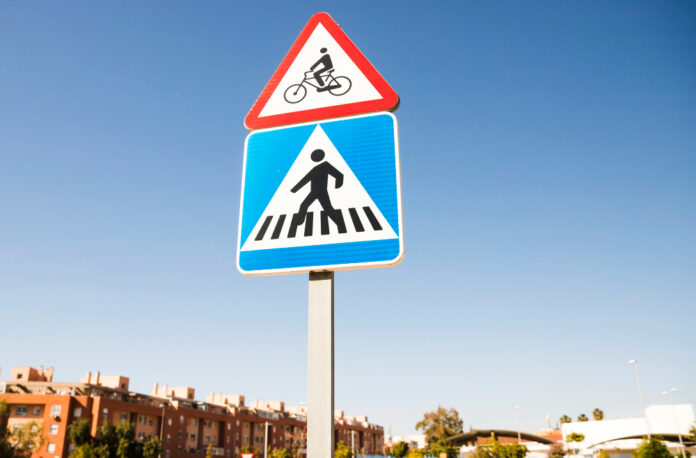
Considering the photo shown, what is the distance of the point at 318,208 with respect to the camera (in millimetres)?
2119

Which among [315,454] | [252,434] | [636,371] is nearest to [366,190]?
[315,454]

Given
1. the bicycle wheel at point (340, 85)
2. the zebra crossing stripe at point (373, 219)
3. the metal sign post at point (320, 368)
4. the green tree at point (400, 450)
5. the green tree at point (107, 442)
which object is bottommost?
the green tree at point (400, 450)

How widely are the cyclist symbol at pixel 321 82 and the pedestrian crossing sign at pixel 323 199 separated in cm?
19

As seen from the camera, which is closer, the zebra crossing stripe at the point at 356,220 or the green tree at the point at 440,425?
the zebra crossing stripe at the point at 356,220

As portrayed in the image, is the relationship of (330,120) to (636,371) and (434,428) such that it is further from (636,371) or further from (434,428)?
(434,428)

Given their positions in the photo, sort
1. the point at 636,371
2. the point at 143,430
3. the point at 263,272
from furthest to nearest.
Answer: the point at 143,430, the point at 636,371, the point at 263,272

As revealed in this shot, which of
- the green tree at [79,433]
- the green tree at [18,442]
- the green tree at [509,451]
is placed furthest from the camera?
the green tree at [509,451]

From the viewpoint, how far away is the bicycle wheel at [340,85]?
2.34 m

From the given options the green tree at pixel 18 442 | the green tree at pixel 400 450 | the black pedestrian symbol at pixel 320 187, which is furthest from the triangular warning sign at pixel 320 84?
the green tree at pixel 400 450

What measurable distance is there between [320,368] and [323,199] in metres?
0.72

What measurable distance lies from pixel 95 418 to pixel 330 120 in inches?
2383

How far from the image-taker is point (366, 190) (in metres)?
2.09

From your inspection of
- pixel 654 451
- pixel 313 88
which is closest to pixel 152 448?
pixel 654 451

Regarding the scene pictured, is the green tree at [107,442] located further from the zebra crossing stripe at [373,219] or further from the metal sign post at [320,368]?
the zebra crossing stripe at [373,219]
